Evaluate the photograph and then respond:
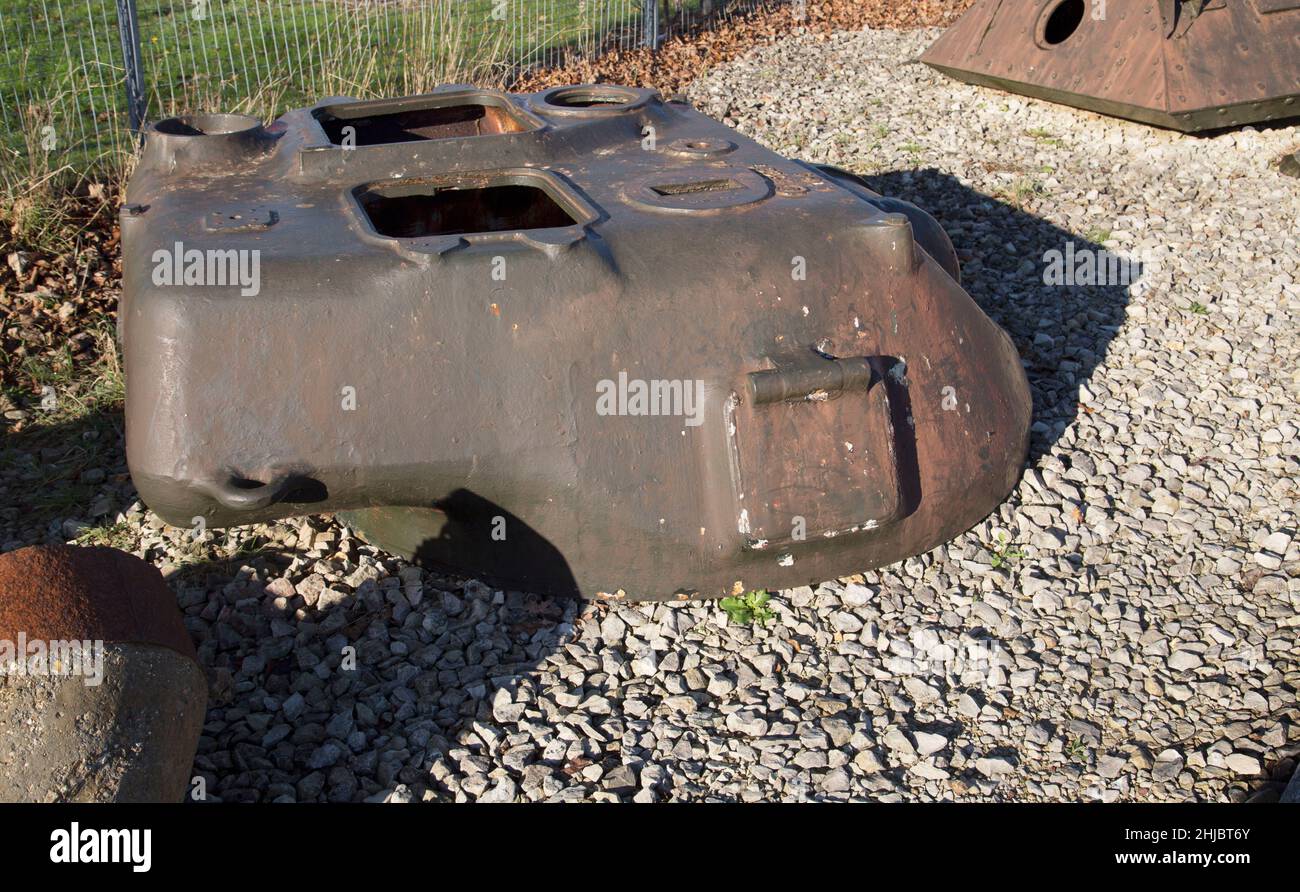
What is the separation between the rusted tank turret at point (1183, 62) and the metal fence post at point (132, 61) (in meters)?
5.56

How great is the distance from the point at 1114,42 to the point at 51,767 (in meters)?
7.23

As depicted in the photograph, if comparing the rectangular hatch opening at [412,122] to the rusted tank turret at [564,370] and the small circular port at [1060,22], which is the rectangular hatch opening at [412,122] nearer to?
the rusted tank turret at [564,370]

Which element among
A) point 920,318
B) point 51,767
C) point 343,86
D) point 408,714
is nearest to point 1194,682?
point 920,318

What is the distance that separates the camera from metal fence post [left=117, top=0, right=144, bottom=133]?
21.2 feet

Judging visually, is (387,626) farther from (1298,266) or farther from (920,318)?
(1298,266)

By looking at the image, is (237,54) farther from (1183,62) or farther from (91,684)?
(91,684)

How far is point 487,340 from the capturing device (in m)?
3.12

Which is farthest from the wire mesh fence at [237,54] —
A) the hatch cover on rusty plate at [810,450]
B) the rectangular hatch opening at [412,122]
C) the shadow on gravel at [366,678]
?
the hatch cover on rusty plate at [810,450]

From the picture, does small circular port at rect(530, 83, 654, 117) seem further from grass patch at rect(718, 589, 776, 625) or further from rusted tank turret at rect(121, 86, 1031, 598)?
grass patch at rect(718, 589, 776, 625)

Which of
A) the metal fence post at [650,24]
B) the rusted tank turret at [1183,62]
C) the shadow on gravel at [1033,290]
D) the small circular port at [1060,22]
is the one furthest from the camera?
the metal fence post at [650,24]

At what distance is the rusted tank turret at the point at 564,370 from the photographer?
9.81 ft

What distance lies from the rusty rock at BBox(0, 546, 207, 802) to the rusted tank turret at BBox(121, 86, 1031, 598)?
35cm

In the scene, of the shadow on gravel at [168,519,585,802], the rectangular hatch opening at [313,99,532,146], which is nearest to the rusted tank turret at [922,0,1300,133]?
Answer: the rectangular hatch opening at [313,99,532,146]

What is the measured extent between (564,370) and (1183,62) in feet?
18.4
